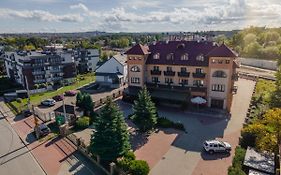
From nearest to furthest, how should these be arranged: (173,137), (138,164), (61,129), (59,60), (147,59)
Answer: (138,164), (173,137), (61,129), (147,59), (59,60)

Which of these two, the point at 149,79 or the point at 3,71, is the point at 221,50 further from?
the point at 3,71

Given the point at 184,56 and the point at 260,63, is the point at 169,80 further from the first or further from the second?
the point at 260,63

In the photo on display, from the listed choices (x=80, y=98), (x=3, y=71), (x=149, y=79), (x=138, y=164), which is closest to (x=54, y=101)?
(x=80, y=98)

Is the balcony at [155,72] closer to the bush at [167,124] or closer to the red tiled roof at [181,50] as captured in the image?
A: the red tiled roof at [181,50]

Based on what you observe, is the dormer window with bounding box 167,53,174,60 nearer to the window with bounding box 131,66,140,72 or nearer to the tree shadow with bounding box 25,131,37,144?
the window with bounding box 131,66,140,72

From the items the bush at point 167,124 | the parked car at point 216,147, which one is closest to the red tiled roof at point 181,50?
the bush at point 167,124

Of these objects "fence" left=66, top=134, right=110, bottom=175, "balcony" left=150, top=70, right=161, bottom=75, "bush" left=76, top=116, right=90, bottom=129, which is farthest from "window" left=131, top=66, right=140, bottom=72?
"fence" left=66, top=134, right=110, bottom=175

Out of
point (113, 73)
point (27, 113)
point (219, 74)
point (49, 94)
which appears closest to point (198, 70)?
point (219, 74)
